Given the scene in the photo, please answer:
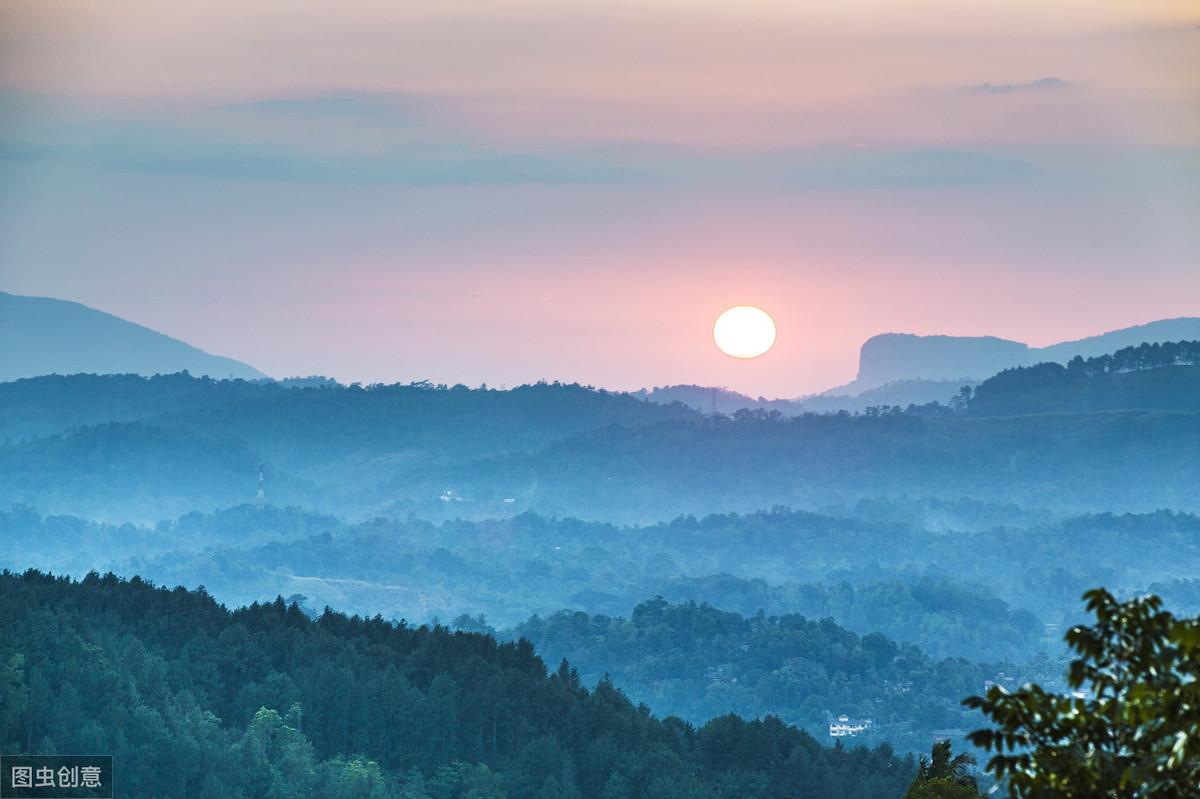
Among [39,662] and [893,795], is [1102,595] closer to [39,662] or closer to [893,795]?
[39,662]

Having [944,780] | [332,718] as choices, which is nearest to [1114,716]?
[944,780]

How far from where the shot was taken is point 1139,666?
1803 cm

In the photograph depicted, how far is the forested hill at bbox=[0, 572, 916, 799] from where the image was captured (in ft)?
328

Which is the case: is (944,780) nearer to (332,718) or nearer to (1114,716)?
(1114,716)

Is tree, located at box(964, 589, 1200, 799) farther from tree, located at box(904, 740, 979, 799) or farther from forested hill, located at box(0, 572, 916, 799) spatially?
forested hill, located at box(0, 572, 916, 799)

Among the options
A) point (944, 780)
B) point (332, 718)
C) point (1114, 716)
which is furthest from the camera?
point (332, 718)

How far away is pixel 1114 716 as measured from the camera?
18281mm

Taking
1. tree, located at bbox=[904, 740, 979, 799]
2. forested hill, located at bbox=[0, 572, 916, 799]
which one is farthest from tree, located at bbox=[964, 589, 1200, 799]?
forested hill, located at bbox=[0, 572, 916, 799]

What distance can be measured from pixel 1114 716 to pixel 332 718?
10361 centimetres

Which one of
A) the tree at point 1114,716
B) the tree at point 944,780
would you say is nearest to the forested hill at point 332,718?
the tree at point 944,780

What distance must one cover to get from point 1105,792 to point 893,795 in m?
109

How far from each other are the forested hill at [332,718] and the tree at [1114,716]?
7826 cm

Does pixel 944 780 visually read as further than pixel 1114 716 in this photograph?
Yes

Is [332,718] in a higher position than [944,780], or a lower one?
lower
